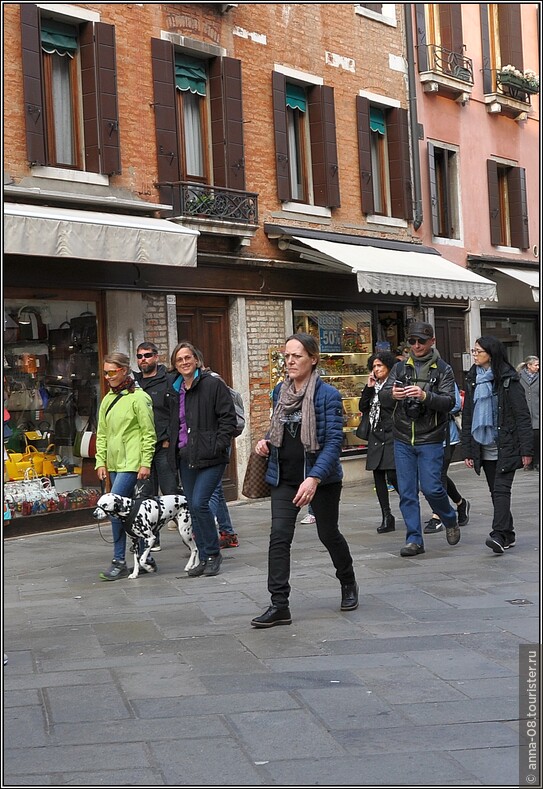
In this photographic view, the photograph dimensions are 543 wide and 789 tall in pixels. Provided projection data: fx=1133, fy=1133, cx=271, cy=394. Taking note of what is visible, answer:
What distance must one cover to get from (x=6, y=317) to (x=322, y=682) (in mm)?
7905

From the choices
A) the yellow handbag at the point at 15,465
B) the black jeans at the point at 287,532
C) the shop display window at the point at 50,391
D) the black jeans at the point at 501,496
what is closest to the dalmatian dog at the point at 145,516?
the black jeans at the point at 287,532

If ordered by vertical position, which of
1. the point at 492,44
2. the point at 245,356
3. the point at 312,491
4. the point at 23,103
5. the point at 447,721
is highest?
the point at 492,44

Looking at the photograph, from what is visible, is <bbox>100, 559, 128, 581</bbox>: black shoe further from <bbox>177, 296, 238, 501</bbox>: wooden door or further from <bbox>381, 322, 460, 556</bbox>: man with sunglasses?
<bbox>177, 296, 238, 501</bbox>: wooden door

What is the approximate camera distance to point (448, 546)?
10.1m

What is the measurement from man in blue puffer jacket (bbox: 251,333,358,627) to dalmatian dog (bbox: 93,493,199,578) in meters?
2.07

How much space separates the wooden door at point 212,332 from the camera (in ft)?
49.0

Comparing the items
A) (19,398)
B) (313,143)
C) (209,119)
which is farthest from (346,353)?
(19,398)

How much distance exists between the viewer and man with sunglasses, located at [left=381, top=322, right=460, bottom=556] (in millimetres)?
9375

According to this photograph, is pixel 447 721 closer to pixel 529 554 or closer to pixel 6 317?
pixel 529 554

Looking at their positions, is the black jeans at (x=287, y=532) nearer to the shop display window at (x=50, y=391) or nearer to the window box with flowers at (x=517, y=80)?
the shop display window at (x=50, y=391)

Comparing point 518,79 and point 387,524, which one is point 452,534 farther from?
point 518,79

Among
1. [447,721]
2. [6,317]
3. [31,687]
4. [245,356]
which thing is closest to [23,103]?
[6,317]

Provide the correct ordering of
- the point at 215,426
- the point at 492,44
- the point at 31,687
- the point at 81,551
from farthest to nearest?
the point at 492,44 < the point at 81,551 < the point at 215,426 < the point at 31,687

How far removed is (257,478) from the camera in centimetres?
760
